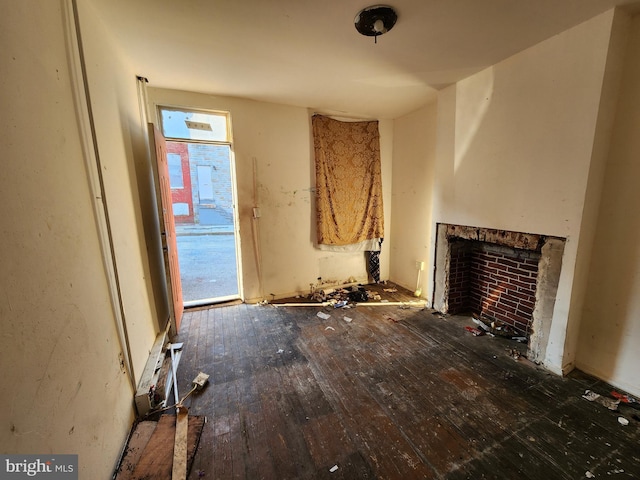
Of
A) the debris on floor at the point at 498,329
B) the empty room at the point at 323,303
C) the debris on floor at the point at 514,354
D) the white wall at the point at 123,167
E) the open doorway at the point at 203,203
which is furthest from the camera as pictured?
the open doorway at the point at 203,203

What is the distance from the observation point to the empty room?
1.05 metres

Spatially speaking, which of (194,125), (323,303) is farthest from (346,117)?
(323,303)

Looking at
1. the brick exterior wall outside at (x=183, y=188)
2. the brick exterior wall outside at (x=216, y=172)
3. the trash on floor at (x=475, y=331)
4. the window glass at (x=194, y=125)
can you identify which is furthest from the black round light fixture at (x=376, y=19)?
the brick exterior wall outside at (x=183, y=188)

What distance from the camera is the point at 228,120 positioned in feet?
10.5

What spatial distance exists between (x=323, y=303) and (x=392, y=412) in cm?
187

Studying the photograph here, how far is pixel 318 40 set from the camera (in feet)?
6.36

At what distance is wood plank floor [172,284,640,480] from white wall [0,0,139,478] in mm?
660

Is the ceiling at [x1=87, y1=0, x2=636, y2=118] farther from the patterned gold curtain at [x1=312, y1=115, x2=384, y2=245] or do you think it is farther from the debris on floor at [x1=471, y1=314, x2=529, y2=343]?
the debris on floor at [x1=471, y1=314, x2=529, y2=343]

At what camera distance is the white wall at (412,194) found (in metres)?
3.40

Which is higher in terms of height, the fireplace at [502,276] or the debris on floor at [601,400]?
the fireplace at [502,276]

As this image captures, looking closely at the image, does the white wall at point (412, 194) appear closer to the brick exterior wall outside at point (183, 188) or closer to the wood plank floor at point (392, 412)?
the wood plank floor at point (392, 412)

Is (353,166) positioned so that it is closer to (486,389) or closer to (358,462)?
(486,389)

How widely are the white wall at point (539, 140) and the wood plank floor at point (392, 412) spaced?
54cm

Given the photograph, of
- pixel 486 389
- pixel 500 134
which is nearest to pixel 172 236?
pixel 486 389
